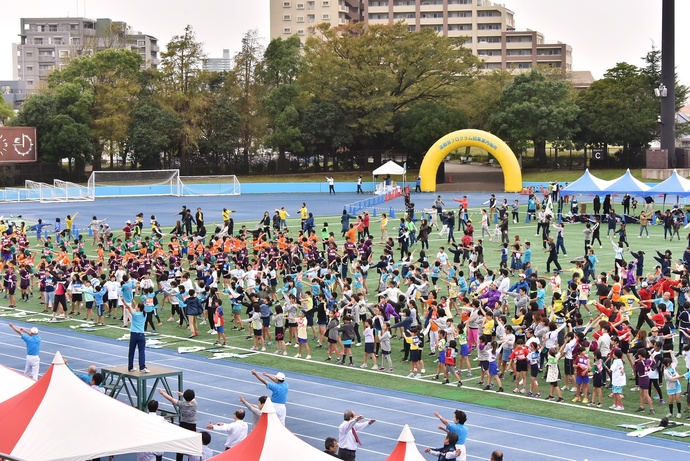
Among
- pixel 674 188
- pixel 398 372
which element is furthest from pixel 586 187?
pixel 398 372

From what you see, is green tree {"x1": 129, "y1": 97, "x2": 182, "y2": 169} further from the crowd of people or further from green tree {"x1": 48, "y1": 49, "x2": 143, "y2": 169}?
the crowd of people

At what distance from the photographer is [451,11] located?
Result: 139125 millimetres

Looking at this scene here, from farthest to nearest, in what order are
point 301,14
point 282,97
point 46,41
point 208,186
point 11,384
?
point 46,41 < point 301,14 < point 282,97 < point 208,186 < point 11,384

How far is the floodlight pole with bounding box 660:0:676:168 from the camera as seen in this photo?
7275cm

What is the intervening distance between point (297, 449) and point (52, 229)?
3902 centimetres

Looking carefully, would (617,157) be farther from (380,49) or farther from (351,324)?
(351,324)

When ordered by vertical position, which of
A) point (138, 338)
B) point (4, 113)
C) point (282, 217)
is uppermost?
point (4, 113)

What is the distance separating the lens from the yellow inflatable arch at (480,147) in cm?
6862

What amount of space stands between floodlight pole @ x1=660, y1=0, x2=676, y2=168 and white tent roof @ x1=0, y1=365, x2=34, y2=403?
208ft

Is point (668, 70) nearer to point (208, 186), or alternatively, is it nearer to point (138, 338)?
point (208, 186)

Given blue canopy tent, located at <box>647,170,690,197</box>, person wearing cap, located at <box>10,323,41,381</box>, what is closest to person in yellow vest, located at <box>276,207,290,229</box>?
blue canopy tent, located at <box>647,170,690,197</box>

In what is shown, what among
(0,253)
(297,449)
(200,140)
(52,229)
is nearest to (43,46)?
(200,140)

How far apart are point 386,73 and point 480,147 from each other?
13447 mm

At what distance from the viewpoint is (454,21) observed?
13962 cm
